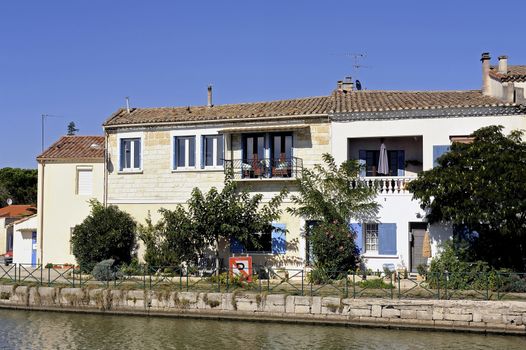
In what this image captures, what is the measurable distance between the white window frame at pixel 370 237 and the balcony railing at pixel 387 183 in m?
1.47

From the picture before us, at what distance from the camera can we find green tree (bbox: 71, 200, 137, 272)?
104 ft

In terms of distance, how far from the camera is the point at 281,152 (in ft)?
101

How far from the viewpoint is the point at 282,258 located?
1189 inches

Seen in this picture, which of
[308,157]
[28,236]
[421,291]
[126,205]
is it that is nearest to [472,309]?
[421,291]

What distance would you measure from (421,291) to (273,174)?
908 cm

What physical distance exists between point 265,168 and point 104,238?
7.86m

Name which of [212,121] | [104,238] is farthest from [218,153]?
[104,238]

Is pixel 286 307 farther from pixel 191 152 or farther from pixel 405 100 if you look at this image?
pixel 405 100

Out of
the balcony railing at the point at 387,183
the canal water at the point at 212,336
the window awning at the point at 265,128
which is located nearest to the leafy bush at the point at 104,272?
the canal water at the point at 212,336

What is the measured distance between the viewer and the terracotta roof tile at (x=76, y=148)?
34500 millimetres

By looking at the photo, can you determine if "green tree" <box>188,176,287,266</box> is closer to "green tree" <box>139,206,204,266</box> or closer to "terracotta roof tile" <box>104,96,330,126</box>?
"green tree" <box>139,206,204,266</box>

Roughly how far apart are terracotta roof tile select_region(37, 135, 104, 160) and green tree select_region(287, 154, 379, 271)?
35.3ft

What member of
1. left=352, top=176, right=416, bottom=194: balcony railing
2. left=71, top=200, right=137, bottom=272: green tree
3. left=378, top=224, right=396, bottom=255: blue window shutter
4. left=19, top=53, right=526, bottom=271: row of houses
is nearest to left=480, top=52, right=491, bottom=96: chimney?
left=19, top=53, right=526, bottom=271: row of houses

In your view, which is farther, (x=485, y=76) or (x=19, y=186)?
(x=19, y=186)
